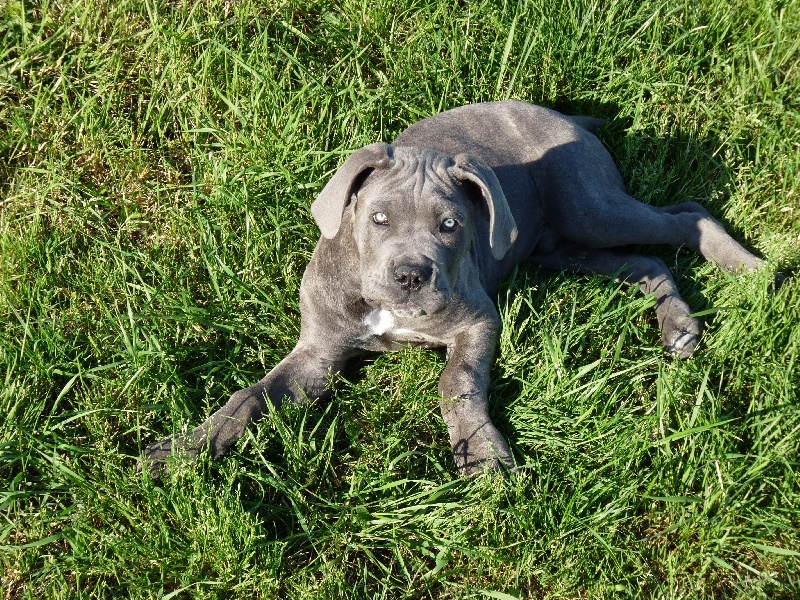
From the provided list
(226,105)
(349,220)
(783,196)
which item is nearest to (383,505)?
(349,220)

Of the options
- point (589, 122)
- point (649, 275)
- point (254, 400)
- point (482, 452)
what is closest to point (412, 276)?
point (482, 452)

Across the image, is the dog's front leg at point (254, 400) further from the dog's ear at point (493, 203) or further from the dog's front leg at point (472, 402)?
the dog's ear at point (493, 203)

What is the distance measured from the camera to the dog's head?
3965mm

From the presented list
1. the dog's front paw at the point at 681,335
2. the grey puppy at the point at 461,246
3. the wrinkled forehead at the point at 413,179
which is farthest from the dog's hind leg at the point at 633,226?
the wrinkled forehead at the point at 413,179

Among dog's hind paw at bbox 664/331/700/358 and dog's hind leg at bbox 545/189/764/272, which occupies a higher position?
dog's hind leg at bbox 545/189/764/272

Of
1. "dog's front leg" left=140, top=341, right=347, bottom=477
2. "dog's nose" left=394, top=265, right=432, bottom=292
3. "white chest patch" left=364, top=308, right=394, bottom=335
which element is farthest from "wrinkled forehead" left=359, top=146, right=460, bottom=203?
"dog's front leg" left=140, top=341, right=347, bottom=477

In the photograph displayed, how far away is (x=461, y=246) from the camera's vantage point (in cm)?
419

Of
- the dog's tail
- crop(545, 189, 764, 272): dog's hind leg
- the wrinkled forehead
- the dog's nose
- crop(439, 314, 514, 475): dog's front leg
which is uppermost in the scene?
the wrinkled forehead

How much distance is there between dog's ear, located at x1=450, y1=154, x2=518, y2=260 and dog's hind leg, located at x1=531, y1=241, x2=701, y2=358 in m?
0.92

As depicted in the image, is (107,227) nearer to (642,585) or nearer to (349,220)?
(349,220)

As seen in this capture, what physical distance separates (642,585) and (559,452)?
71 cm

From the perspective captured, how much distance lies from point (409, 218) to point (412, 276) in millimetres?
331

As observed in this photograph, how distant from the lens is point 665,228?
17.0ft

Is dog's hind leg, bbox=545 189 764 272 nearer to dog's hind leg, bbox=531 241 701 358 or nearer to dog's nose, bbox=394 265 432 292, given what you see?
dog's hind leg, bbox=531 241 701 358
